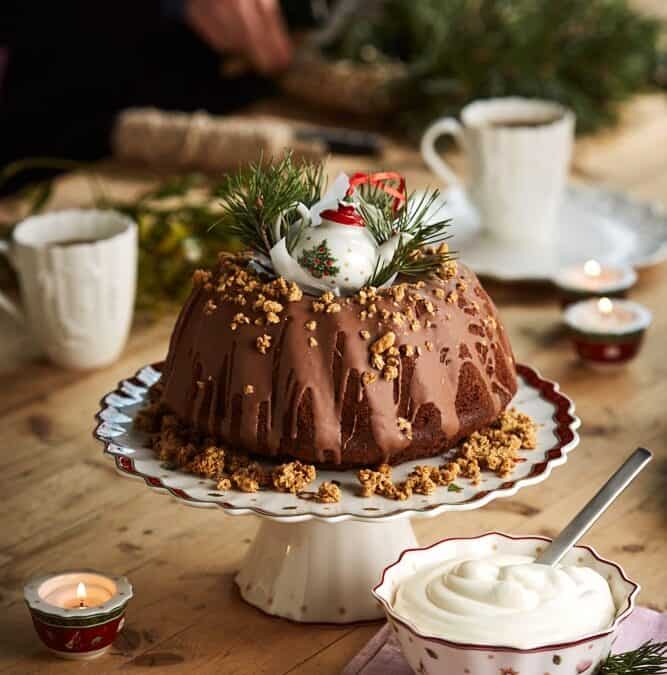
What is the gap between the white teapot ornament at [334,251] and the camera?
1.23 m

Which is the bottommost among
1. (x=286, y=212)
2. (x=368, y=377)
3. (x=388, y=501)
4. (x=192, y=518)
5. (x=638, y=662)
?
(x=192, y=518)

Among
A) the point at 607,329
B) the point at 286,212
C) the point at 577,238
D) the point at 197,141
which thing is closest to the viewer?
the point at 286,212

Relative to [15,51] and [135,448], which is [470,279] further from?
[15,51]

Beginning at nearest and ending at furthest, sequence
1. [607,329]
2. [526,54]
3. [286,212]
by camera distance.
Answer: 1. [286,212]
2. [607,329]
3. [526,54]

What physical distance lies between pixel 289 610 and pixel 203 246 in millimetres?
954

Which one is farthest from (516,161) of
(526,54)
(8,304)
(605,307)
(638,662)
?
(638,662)

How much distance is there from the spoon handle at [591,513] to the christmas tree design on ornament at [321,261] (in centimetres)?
34

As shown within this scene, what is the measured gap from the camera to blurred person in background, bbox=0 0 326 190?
2789mm

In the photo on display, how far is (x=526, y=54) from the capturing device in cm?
277

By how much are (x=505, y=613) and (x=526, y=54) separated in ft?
6.33

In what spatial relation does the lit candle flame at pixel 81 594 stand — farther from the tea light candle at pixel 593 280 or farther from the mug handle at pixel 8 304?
the tea light candle at pixel 593 280

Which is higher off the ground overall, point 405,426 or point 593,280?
point 405,426

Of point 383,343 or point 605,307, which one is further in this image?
point 605,307

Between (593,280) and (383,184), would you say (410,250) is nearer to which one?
(383,184)
